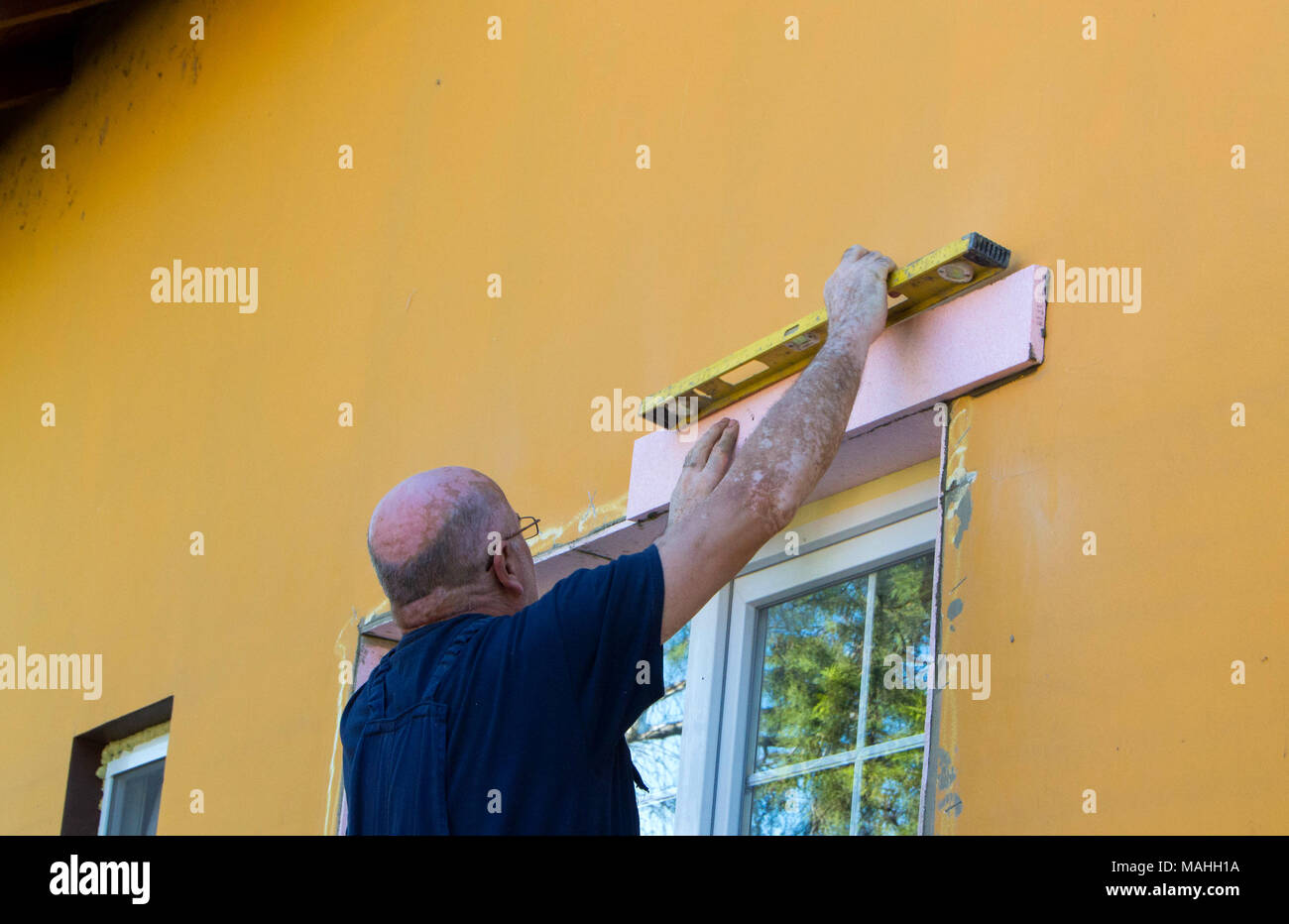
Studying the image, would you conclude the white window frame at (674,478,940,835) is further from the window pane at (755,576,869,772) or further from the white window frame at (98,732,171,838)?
the white window frame at (98,732,171,838)

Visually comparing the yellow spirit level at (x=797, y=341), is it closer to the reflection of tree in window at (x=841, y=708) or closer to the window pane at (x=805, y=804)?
the reflection of tree in window at (x=841, y=708)

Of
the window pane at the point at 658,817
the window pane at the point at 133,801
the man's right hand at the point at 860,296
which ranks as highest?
the man's right hand at the point at 860,296

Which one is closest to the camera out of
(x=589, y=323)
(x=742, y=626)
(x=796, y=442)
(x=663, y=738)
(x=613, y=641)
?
(x=613, y=641)

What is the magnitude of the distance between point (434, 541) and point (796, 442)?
23.0 inches

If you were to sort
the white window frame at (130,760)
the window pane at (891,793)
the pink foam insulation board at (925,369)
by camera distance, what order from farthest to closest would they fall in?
the white window frame at (130,760) → the window pane at (891,793) → the pink foam insulation board at (925,369)

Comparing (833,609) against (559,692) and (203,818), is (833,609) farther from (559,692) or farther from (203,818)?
(203,818)

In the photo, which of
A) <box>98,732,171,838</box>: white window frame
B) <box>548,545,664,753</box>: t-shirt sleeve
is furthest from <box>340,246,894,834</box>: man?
<box>98,732,171,838</box>: white window frame

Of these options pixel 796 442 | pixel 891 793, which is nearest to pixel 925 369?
pixel 796 442

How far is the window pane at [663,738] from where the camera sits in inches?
120

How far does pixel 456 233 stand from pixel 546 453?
2.73 ft

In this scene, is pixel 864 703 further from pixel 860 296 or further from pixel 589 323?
pixel 589 323

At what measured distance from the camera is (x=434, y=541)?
2.43m

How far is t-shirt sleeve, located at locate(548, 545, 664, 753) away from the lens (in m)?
2.18

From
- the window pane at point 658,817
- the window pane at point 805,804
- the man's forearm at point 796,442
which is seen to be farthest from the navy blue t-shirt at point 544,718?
the window pane at point 658,817
